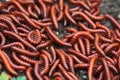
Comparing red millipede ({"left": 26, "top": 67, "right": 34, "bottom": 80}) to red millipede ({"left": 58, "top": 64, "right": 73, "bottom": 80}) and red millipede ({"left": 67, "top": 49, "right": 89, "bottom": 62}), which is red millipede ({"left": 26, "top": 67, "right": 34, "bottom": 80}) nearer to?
red millipede ({"left": 58, "top": 64, "right": 73, "bottom": 80})

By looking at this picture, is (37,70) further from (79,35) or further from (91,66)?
(79,35)

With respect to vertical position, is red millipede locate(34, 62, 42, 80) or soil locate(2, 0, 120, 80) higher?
soil locate(2, 0, 120, 80)

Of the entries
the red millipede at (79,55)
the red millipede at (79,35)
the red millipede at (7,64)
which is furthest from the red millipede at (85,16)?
the red millipede at (7,64)

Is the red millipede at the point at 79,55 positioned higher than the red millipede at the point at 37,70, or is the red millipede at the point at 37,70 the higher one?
the red millipede at the point at 79,55

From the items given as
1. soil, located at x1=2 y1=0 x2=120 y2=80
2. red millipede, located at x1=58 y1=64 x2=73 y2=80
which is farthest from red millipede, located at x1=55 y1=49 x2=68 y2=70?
soil, located at x1=2 y1=0 x2=120 y2=80

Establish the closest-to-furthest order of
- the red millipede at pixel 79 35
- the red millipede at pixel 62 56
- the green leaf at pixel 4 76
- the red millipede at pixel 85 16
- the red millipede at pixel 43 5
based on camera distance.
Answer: the green leaf at pixel 4 76 → the red millipede at pixel 62 56 → the red millipede at pixel 79 35 → the red millipede at pixel 85 16 → the red millipede at pixel 43 5

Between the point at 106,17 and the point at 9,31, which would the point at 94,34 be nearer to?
the point at 106,17

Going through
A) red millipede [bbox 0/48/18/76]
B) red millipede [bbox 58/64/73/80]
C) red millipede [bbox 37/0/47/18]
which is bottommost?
red millipede [bbox 58/64/73/80]

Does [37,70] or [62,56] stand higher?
[62,56]

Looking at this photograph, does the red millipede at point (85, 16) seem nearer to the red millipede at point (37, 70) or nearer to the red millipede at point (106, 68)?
the red millipede at point (106, 68)

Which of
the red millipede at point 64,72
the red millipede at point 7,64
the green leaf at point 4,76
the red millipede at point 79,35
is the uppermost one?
the red millipede at point 79,35

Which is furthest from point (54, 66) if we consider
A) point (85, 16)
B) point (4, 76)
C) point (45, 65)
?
point (85, 16)

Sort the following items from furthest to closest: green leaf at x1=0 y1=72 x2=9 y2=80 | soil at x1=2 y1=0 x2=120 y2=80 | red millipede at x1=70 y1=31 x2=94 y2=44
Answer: soil at x1=2 y1=0 x2=120 y2=80 → red millipede at x1=70 y1=31 x2=94 y2=44 → green leaf at x1=0 y1=72 x2=9 y2=80
